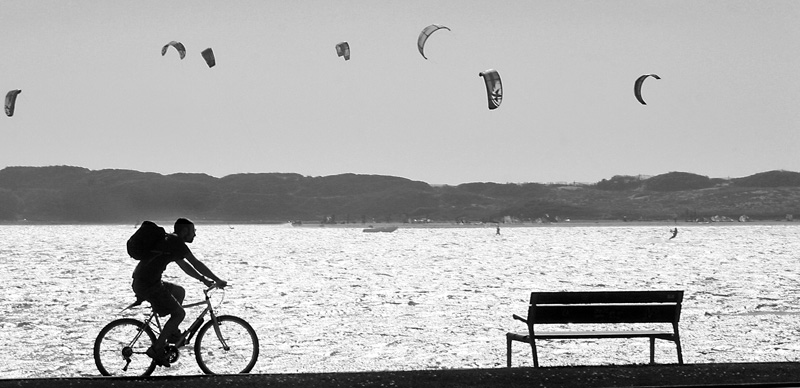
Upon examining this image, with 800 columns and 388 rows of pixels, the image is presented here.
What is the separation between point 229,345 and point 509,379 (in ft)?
8.04

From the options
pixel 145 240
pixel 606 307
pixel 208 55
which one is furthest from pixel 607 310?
pixel 208 55

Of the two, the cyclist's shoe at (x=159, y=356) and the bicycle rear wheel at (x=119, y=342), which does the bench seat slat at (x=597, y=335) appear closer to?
the cyclist's shoe at (x=159, y=356)

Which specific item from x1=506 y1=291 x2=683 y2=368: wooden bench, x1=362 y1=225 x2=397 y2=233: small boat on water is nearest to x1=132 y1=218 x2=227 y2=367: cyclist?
x1=506 y1=291 x2=683 y2=368: wooden bench

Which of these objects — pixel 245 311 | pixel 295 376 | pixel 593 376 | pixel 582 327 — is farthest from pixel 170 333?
pixel 245 311

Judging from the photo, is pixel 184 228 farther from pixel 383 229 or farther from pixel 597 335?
pixel 383 229

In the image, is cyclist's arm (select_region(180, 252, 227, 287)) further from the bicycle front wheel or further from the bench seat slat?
the bench seat slat

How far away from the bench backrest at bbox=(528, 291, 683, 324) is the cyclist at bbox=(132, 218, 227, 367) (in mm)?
2933

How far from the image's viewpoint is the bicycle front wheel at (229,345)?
27.5 feet

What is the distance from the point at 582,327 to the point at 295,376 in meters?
8.48

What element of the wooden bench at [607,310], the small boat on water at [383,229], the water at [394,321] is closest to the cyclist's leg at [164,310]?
the water at [394,321]

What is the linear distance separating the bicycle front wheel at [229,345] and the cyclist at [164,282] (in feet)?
0.91

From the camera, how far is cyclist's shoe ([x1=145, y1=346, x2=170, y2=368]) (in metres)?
8.33

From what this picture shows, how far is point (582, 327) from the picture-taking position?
51.2ft

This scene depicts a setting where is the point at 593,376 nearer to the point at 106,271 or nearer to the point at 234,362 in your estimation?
the point at 234,362
